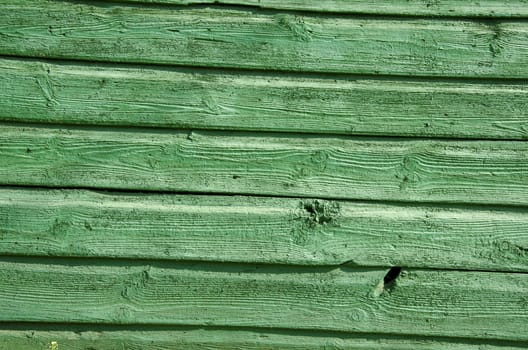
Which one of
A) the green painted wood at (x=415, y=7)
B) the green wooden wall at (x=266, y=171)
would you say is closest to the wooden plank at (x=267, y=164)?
the green wooden wall at (x=266, y=171)

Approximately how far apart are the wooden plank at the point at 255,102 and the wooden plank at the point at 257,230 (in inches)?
10.7

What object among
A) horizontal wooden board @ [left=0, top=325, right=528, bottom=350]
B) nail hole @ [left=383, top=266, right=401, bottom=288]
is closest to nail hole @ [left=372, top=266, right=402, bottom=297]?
nail hole @ [left=383, top=266, right=401, bottom=288]

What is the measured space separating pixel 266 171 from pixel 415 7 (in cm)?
75

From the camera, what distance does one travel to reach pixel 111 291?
237 centimetres

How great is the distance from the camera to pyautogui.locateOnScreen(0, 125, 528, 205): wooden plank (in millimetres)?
2299

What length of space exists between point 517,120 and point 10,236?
5.91 feet

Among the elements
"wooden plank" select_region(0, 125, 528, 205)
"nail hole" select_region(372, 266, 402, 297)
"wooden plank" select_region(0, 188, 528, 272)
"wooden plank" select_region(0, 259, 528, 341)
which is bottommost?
"wooden plank" select_region(0, 259, 528, 341)

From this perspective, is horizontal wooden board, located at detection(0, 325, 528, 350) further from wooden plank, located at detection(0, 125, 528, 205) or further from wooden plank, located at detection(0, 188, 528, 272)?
wooden plank, located at detection(0, 125, 528, 205)

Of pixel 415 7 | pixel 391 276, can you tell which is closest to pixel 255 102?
pixel 415 7

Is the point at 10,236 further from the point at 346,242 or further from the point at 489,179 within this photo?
the point at 489,179

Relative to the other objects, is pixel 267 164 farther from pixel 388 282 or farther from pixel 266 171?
pixel 388 282

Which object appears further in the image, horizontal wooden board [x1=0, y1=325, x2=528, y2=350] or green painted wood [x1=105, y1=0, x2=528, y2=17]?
horizontal wooden board [x1=0, y1=325, x2=528, y2=350]

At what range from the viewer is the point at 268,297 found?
2.37 metres

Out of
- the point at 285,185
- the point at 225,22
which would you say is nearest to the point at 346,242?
the point at 285,185
